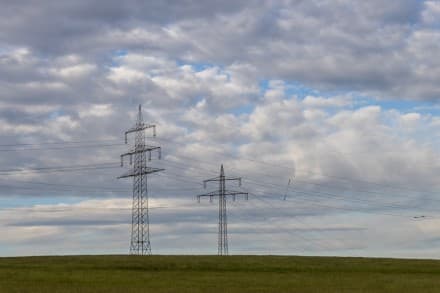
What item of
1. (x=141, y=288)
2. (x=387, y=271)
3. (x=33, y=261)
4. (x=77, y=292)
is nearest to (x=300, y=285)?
(x=141, y=288)

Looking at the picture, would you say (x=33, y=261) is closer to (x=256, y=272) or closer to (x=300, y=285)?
(x=256, y=272)

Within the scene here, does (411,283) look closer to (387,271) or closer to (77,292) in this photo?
(387,271)

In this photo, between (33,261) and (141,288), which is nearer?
(141,288)

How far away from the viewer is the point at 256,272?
76125mm

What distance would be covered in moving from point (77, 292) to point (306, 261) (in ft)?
150

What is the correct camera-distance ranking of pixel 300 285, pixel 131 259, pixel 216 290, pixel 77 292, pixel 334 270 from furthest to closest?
pixel 131 259, pixel 334 270, pixel 300 285, pixel 216 290, pixel 77 292

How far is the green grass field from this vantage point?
56.1 meters

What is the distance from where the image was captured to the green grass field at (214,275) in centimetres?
5612

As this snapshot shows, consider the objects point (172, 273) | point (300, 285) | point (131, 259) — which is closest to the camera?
point (300, 285)

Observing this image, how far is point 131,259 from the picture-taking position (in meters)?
87.5

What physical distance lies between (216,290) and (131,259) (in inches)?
1389

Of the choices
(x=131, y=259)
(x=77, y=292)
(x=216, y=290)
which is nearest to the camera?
(x=77, y=292)

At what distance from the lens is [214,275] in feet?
229

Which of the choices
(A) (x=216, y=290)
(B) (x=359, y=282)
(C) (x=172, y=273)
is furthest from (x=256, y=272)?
(A) (x=216, y=290)
